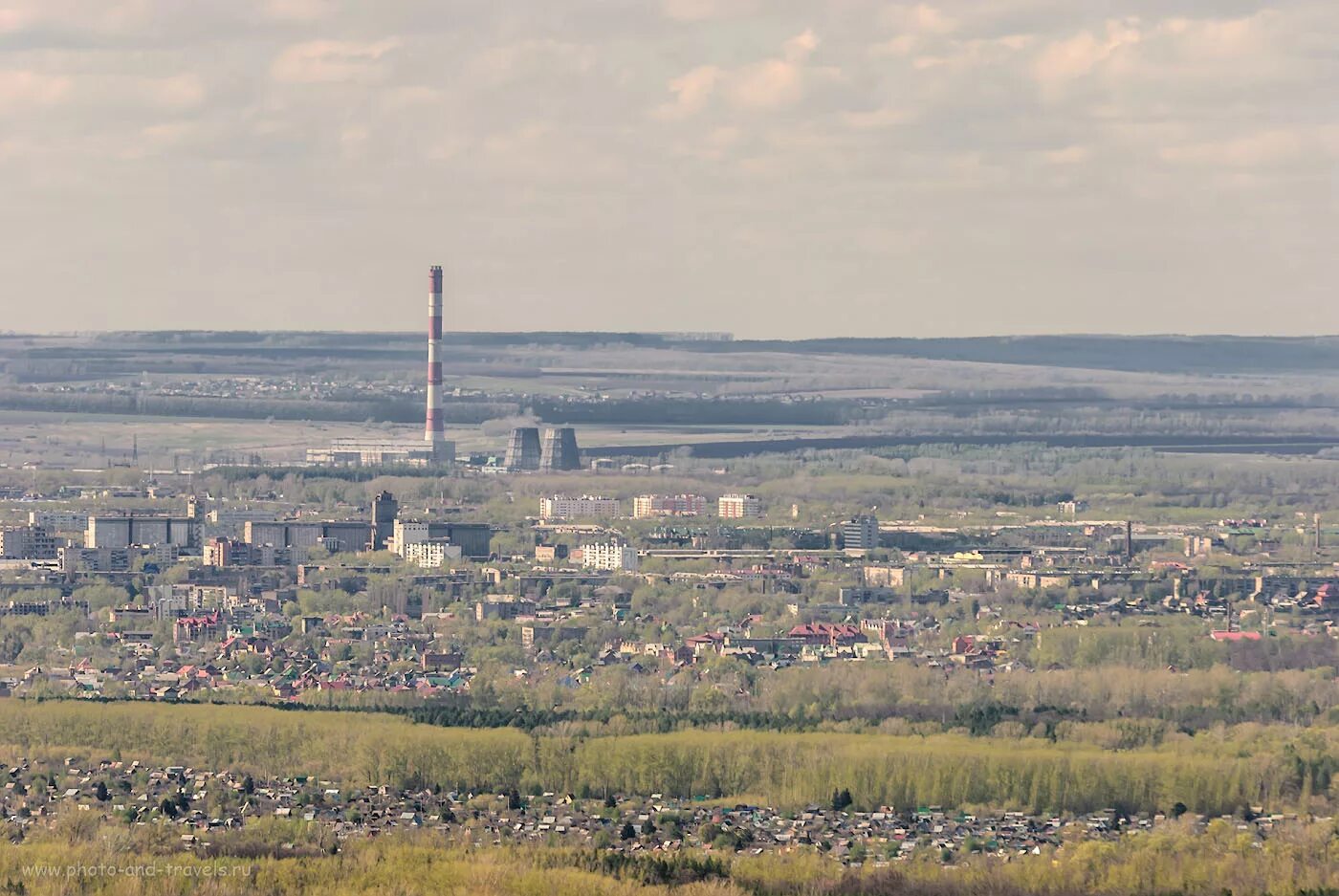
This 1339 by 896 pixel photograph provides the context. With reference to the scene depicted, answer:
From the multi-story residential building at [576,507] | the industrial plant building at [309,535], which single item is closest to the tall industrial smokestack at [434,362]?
the multi-story residential building at [576,507]

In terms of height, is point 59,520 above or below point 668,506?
below

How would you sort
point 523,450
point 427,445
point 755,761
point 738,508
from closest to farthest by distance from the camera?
point 755,761, point 738,508, point 523,450, point 427,445

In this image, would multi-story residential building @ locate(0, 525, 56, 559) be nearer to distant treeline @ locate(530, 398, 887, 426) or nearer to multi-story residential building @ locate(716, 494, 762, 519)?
multi-story residential building @ locate(716, 494, 762, 519)

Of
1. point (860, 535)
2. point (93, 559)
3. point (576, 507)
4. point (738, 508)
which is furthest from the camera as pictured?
point (576, 507)

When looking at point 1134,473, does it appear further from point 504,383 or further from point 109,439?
point 504,383

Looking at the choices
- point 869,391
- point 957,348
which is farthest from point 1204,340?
point 869,391

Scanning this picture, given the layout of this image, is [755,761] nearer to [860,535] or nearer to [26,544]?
[860,535]

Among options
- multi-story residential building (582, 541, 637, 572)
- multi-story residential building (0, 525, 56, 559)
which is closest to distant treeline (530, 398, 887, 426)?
multi-story residential building (0, 525, 56, 559)

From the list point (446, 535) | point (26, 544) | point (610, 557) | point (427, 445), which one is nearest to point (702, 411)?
point (427, 445)
